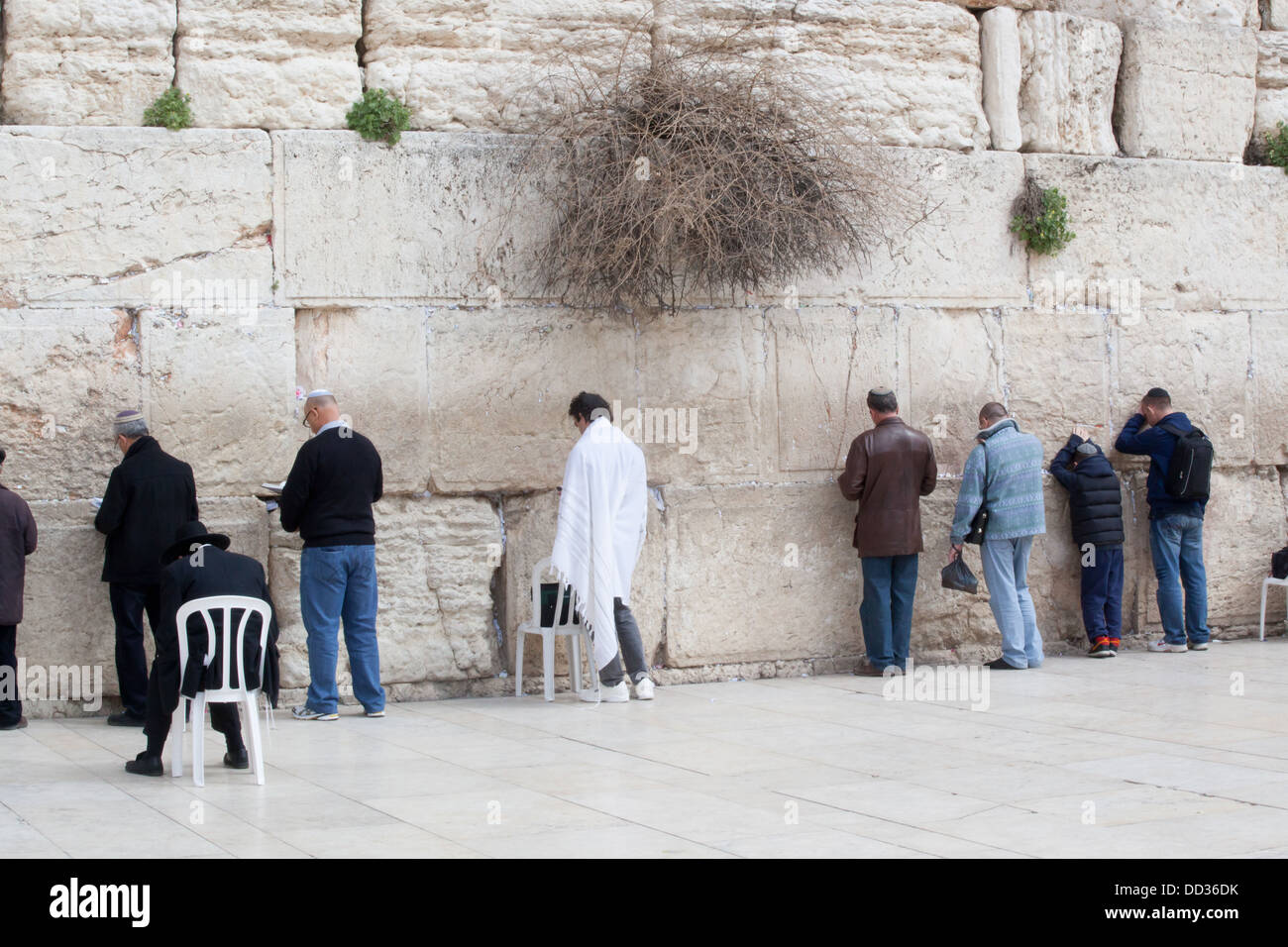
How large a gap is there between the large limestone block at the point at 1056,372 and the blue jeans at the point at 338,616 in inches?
164

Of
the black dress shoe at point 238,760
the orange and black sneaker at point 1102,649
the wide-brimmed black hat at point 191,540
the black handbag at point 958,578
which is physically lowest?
the orange and black sneaker at point 1102,649

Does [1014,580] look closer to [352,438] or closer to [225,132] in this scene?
[352,438]

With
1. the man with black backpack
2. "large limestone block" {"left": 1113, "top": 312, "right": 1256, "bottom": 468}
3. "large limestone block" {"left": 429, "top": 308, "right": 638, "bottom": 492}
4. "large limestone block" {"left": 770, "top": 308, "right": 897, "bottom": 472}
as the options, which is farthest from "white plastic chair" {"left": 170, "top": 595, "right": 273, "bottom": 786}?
"large limestone block" {"left": 1113, "top": 312, "right": 1256, "bottom": 468}

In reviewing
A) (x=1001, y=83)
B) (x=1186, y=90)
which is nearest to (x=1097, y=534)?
(x=1001, y=83)

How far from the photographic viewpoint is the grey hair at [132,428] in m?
6.94

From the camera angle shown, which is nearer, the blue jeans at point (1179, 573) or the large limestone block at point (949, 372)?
the large limestone block at point (949, 372)

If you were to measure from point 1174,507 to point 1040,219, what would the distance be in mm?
1938

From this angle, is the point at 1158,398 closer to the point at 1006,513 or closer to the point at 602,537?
the point at 1006,513

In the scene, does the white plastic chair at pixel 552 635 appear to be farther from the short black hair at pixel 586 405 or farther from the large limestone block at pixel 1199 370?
the large limestone block at pixel 1199 370

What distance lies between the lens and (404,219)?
7680mm

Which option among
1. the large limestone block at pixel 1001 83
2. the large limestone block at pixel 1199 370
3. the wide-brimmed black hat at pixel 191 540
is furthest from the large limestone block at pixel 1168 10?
the wide-brimmed black hat at pixel 191 540

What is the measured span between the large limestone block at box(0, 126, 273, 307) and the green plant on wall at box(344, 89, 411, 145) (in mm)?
507

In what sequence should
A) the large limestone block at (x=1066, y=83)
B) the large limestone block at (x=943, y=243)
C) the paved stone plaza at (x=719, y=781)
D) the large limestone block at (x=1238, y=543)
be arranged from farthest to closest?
the large limestone block at (x=1238, y=543) < the large limestone block at (x=1066, y=83) < the large limestone block at (x=943, y=243) < the paved stone plaza at (x=719, y=781)

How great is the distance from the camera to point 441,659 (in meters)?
7.66
